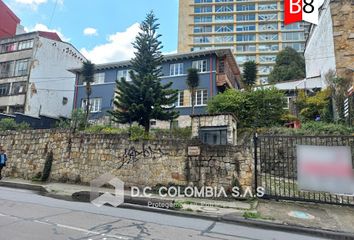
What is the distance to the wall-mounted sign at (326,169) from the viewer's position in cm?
795

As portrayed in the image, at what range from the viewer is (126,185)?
11539 mm

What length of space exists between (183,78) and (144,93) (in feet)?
43.0

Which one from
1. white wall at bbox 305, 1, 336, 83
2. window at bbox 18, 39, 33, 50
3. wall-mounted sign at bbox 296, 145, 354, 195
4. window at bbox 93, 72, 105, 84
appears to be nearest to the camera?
wall-mounted sign at bbox 296, 145, 354, 195

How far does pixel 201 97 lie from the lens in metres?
27.7

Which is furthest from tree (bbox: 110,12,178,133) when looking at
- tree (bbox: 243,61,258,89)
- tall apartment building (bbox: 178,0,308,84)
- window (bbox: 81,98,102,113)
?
tall apartment building (bbox: 178,0,308,84)

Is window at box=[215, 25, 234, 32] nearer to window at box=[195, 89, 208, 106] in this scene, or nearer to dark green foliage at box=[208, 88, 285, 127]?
window at box=[195, 89, 208, 106]

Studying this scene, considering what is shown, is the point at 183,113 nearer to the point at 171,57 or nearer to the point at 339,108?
the point at 171,57

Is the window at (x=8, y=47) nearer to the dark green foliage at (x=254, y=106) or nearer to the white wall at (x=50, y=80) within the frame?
the white wall at (x=50, y=80)

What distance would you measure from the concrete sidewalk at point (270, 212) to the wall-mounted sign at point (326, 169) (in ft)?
2.18

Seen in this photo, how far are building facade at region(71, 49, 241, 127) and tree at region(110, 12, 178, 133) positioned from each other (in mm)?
10100

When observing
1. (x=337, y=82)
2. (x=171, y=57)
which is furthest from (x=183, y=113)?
(x=337, y=82)

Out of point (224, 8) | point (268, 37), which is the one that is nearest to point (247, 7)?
point (224, 8)

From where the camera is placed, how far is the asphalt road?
16.8 ft

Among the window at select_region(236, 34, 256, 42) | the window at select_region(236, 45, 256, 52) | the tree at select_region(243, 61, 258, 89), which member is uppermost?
the window at select_region(236, 34, 256, 42)
